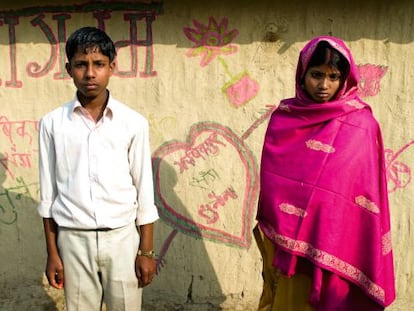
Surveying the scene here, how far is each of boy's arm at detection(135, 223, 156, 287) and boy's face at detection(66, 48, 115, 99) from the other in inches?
26.7

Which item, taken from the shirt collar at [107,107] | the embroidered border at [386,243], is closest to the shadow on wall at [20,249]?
the shirt collar at [107,107]

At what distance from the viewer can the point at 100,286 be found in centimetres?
211

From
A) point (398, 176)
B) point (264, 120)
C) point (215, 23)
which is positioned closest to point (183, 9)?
point (215, 23)

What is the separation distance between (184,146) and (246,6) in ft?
3.38

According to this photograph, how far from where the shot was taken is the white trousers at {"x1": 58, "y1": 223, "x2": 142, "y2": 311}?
2.03m

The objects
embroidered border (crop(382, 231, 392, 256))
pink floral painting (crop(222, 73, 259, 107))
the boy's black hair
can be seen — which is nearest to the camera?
the boy's black hair

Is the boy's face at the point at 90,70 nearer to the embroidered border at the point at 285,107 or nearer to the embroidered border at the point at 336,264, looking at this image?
the embroidered border at the point at 285,107

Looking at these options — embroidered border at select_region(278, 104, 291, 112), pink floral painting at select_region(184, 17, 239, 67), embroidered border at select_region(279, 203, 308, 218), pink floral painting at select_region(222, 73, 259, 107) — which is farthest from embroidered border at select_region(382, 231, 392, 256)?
pink floral painting at select_region(184, 17, 239, 67)

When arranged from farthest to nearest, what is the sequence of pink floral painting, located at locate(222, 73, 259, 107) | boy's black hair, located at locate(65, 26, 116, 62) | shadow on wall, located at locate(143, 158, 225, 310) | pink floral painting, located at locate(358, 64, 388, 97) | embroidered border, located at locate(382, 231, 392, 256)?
shadow on wall, located at locate(143, 158, 225, 310), pink floral painting, located at locate(222, 73, 259, 107), pink floral painting, located at locate(358, 64, 388, 97), embroidered border, located at locate(382, 231, 392, 256), boy's black hair, located at locate(65, 26, 116, 62)

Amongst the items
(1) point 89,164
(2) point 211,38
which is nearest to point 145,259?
(1) point 89,164

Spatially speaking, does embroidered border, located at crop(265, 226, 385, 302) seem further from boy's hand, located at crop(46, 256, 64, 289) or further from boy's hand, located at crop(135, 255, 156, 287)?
boy's hand, located at crop(46, 256, 64, 289)

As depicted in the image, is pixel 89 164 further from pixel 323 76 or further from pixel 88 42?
pixel 323 76

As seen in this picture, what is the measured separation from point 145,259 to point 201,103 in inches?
52.3

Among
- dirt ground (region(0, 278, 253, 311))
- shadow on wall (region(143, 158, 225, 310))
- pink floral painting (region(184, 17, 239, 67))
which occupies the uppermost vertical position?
pink floral painting (region(184, 17, 239, 67))
